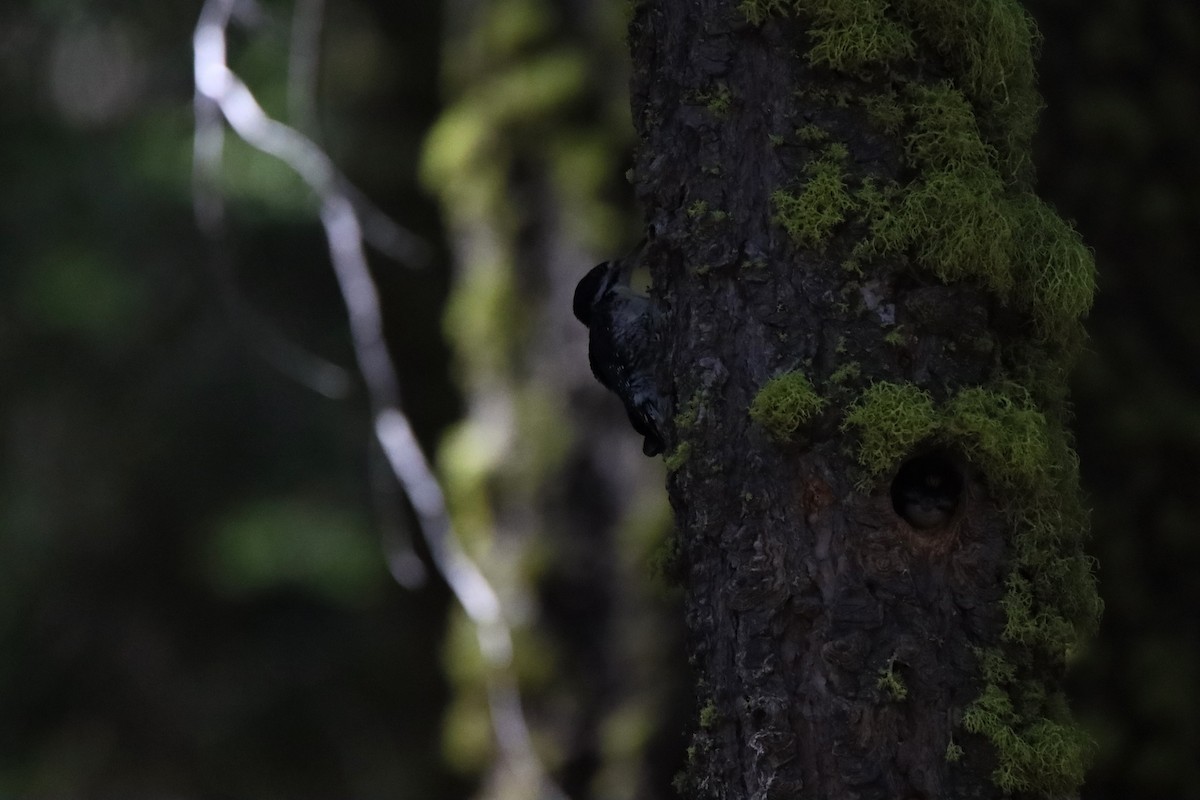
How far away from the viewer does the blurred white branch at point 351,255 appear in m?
2.77

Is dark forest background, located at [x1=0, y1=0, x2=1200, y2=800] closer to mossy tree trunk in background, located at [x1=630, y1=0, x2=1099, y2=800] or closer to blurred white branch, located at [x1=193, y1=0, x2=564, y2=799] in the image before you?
blurred white branch, located at [x1=193, y1=0, x2=564, y2=799]

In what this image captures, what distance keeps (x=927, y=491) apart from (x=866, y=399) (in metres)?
0.16

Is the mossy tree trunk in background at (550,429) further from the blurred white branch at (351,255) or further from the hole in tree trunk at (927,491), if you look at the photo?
the hole in tree trunk at (927,491)

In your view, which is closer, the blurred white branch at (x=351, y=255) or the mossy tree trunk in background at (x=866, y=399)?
the mossy tree trunk in background at (x=866, y=399)

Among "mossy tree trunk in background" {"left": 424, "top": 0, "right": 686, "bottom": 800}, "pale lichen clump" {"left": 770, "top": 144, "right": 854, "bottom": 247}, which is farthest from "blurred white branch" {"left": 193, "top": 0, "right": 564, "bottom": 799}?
"pale lichen clump" {"left": 770, "top": 144, "right": 854, "bottom": 247}

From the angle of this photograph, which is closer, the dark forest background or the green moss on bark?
the green moss on bark

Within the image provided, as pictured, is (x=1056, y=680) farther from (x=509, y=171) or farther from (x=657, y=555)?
(x=509, y=171)

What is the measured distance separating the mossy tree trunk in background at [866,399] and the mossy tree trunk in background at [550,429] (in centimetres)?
210

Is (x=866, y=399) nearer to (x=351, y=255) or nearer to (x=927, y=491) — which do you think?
(x=927, y=491)

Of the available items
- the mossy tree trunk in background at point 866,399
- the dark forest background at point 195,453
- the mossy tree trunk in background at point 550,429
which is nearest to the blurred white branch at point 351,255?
the mossy tree trunk in background at point 550,429

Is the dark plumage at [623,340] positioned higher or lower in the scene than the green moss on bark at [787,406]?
higher

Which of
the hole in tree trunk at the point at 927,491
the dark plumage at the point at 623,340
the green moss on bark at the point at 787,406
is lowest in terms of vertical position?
the hole in tree trunk at the point at 927,491

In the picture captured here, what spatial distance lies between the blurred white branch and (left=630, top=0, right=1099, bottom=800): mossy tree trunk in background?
1224 mm

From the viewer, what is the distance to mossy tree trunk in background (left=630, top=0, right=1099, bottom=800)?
1.58 m
